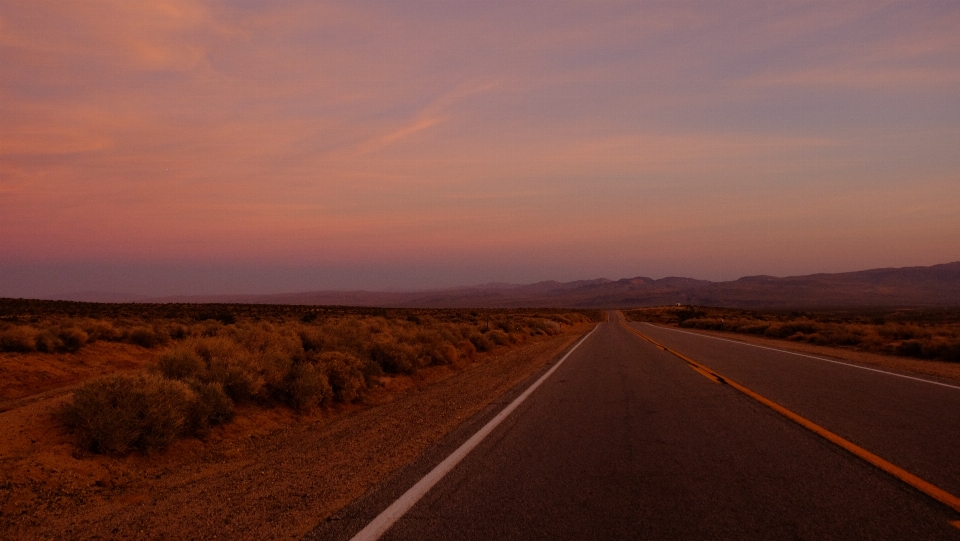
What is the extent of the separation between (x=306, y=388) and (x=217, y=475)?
3.98 meters

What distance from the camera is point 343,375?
1163cm

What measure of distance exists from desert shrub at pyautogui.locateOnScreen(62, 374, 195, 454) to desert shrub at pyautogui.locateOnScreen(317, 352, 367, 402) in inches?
149

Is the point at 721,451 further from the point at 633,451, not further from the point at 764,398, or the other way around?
the point at 764,398

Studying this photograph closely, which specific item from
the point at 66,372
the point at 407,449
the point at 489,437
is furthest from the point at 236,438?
the point at 66,372

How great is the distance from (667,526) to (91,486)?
5.74 m

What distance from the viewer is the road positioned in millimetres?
4223

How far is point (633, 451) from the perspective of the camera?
6.40 meters

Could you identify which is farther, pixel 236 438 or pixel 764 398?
pixel 764 398

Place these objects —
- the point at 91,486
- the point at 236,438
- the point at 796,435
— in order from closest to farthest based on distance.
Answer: the point at 91,486 < the point at 796,435 < the point at 236,438

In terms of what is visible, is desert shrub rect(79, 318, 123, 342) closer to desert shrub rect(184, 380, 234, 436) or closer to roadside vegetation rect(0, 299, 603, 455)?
roadside vegetation rect(0, 299, 603, 455)

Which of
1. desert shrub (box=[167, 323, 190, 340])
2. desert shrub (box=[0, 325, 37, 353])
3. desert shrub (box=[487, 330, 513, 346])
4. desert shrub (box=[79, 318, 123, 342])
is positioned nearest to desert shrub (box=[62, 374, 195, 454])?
desert shrub (box=[0, 325, 37, 353])

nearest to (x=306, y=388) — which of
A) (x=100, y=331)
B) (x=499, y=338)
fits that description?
(x=100, y=331)

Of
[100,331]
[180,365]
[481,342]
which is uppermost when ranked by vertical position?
[180,365]

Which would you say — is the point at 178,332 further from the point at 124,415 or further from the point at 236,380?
the point at 124,415
